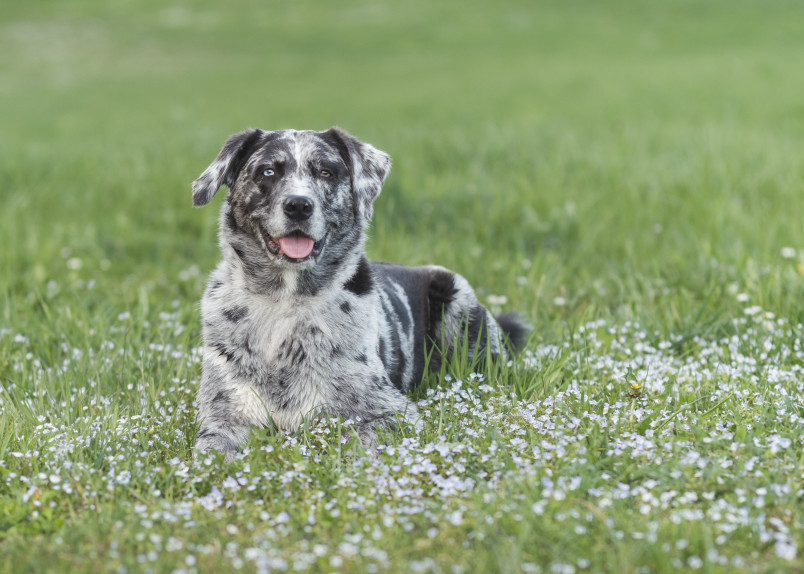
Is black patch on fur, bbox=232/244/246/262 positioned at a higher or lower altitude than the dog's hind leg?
higher

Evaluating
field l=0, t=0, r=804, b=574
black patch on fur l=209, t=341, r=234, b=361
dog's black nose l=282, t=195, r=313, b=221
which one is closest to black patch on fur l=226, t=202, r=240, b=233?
dog's black nose l=282, t=195, r=313, b=221

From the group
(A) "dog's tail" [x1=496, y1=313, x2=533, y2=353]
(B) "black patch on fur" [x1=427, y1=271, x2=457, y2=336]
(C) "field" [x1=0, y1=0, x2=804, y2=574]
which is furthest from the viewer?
(A) "dog's tail" [x1=496, y1=313, x2=533, y2=353]

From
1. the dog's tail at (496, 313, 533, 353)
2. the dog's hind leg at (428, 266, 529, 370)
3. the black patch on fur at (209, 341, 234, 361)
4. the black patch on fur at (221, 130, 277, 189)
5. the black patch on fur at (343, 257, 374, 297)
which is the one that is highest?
the black patch on fur at (221, 130, 277, 189)

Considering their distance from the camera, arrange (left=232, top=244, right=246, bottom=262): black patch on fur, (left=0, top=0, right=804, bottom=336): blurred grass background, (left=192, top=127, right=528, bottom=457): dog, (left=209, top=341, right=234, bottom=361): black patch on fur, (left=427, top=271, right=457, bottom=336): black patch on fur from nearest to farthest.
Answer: (left=192, top=127, right=528, bottom=457): dog < (left=209, top=341, right=234, bottom=361): black patch on fur < (left=232, top=244, right=246, bottom=262): black patch on fur < (left=427, top=271, right=457, bottom=336): black patch on fur < (left=0, top=0, right=804, bottom=336): blurred grass background

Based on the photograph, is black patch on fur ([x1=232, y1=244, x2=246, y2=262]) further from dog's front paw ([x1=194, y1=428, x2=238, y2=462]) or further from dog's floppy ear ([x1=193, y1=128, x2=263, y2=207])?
dog's front paw ([x1=194, y1=428, x2=238, y2=462])

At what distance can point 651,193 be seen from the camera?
9047 mm

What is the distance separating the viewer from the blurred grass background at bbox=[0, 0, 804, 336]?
7.22 metres

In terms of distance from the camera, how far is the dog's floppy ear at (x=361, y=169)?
477cm

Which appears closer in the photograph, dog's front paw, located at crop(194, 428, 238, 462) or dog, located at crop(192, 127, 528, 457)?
dog's front paw, located at crop(194, 428, 238, 462)

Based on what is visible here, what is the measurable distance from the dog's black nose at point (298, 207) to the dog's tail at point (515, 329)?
2.08m

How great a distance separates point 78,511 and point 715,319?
14.2 feet

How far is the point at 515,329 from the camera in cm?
599

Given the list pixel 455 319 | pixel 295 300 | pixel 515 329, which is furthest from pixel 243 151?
pixel 515 329

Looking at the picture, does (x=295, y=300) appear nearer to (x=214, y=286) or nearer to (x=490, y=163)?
(x=214, y=286)
